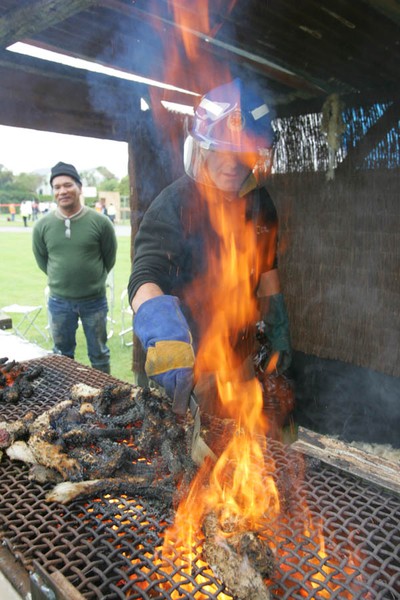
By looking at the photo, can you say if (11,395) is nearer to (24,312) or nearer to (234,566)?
(234,566)

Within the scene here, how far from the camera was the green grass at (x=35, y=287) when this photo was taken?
28.2 feet

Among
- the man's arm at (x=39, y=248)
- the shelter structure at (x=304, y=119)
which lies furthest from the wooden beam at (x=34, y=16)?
the man's arm at (x=39, y=248)

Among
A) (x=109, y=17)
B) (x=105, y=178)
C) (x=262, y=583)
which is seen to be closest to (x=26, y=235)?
(x=109, y=17)

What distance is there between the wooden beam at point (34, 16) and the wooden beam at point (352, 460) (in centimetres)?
266

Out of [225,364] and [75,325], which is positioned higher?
[225,364]

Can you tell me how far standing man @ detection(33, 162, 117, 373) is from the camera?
613cm

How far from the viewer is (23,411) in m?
2.92

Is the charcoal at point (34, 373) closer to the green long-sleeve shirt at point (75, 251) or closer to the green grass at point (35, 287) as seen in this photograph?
the green grass at point (35, 287)

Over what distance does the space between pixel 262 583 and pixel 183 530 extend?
0.42 m

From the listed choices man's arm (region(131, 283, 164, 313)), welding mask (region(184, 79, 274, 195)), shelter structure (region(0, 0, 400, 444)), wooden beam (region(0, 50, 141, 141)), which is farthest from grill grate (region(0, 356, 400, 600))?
wooden beam (region(0, 50, 141, 141))

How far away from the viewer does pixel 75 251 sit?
20.3ft

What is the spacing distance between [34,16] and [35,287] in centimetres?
1437

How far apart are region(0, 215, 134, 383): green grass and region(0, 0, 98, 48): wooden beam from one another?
252 centimetres

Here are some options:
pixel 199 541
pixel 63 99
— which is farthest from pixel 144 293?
pixel 63 99
